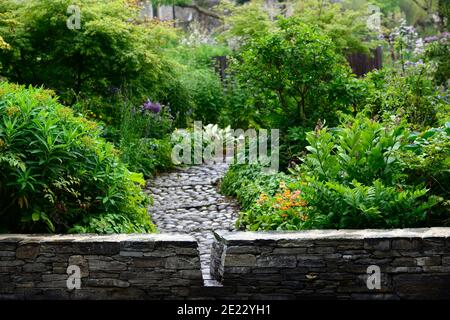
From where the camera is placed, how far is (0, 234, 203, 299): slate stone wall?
22.8 ft

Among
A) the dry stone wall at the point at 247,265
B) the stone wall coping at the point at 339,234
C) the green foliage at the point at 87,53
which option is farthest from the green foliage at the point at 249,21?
the dry stone wall at the point at 247,265

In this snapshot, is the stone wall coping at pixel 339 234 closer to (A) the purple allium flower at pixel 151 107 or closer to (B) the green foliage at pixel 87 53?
(B) the green foliage at pixel 87 53

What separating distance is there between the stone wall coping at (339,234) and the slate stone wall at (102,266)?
0.43m

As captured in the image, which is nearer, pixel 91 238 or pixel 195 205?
pixel 91 238

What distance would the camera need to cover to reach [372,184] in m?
7.84

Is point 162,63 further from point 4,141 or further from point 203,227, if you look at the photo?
point 4,141

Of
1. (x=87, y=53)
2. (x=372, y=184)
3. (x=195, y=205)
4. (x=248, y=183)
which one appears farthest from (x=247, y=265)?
(x=87, y=53)

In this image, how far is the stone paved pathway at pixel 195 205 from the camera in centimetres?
921

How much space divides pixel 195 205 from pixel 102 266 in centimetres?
339

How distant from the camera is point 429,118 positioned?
1075 centimetres

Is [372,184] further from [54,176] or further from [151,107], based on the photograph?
[151,107]
